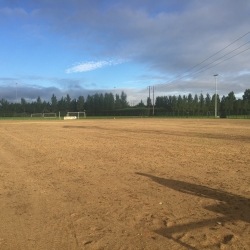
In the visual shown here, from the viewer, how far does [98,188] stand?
728 centimetres

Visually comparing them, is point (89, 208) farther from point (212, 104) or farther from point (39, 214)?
point (212, 104)

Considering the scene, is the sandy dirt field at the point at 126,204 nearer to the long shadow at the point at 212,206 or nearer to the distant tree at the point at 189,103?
the long shadow at the point at 212,206

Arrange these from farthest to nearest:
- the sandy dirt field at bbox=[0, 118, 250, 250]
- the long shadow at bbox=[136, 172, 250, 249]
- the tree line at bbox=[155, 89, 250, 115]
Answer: the tree line at bbox=[155, 89, 250, 115] < the long shadow at bbox=[136, 172, 250, 249] < the sandy dirt field at bbox=[0, 118, 250, 250]

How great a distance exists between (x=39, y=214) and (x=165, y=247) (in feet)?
9.00

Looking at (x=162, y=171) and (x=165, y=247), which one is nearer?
(x=165, y=247)

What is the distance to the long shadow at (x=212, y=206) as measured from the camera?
4.72m

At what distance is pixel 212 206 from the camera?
579cm

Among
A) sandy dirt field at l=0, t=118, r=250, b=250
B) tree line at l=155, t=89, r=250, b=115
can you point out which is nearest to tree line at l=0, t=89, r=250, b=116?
tree line at l=155, t=89, r=250, b=115

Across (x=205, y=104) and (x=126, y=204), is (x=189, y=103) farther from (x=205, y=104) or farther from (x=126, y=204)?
(x=126, y=204)

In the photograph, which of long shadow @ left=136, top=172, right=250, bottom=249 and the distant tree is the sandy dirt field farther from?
the distant tree

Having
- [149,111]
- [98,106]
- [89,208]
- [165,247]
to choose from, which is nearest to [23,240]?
[89,208]

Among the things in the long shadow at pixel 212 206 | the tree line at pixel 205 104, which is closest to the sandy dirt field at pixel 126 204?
the long shadow at pixel 212 206

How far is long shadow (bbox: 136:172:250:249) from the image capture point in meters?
4.72

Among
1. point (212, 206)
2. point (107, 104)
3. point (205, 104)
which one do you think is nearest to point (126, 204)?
point (212, 206)
